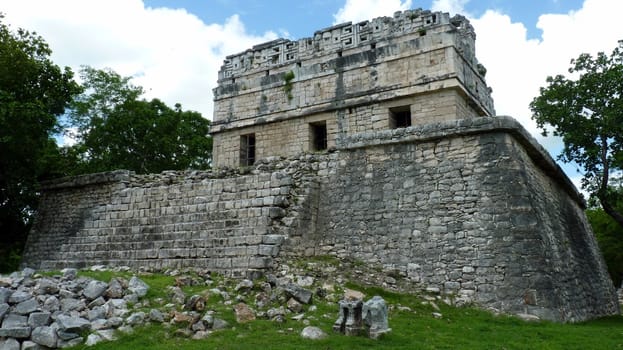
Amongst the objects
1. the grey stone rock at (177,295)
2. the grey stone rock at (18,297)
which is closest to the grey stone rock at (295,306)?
the grey stone rock at (177,295)

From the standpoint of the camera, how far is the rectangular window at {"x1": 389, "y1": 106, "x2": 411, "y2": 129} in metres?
13.6

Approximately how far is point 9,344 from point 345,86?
10.1 meters

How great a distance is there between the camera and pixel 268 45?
629 inches

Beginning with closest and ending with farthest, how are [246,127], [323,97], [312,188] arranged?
[312,188], [323,97], [246,127]

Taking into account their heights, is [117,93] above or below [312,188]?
above

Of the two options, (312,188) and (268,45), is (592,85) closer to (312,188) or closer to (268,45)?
(312,188)

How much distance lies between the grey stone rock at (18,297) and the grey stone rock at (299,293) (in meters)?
3.85

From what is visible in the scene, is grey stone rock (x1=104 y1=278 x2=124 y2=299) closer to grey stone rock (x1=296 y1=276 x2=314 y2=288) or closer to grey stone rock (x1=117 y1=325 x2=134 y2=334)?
grey stone rock (x1=117 y1=325 x2=134 y2=334)

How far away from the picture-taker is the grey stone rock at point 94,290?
7.85m

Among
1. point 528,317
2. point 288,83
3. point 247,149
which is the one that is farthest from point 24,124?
point 528,317

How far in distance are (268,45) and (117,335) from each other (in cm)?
1104

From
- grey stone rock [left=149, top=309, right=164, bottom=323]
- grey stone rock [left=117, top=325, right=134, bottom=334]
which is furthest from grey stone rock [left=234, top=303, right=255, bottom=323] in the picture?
grey stone rock [left=117, top=325, right=134, bottom=334]

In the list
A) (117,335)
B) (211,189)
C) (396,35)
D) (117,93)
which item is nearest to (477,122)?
(396,35)

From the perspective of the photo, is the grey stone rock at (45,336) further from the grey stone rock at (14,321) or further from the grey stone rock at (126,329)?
the grey stone rock at (126,329)
